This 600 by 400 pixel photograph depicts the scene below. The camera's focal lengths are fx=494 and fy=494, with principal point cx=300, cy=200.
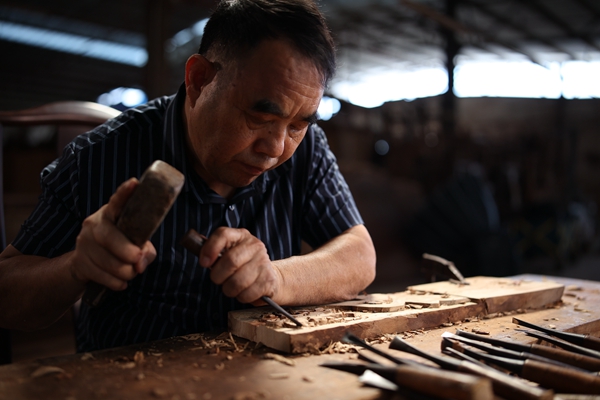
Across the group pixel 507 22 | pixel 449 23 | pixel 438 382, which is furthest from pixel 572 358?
pixel 507 22

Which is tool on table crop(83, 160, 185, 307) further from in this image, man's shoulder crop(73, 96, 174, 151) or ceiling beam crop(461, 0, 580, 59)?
ceiling beam crop(461, 0, 580, 59)

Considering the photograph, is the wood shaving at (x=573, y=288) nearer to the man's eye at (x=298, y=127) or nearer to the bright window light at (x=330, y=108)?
the man's eye at (x=298, y=127)

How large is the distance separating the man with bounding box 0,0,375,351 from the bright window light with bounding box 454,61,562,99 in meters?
13.0

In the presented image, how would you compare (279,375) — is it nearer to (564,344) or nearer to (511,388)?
(511,388)

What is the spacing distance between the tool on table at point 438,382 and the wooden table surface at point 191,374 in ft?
0.14

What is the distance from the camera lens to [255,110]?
1287 millimetres

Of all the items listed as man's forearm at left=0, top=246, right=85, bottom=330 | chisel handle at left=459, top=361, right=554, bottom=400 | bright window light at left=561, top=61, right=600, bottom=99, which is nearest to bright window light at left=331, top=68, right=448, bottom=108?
bright window light at left=561, top=61, right=600, bottom=99

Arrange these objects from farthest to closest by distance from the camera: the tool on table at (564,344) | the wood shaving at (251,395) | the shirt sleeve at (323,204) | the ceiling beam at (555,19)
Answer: the ceiling beam at (555,19) → the shirt sleeve at (323,204) → the tool on table at (564,344) → the wood shaving at (251,395)

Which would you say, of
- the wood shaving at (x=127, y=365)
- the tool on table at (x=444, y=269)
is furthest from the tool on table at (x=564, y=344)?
the wood shaving at (x=127, y=365)

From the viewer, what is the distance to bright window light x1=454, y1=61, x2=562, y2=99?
1390cm

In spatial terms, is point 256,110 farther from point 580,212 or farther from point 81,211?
point 580,212

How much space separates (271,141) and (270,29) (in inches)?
11.6

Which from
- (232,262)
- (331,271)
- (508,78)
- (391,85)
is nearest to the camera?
(232,262)

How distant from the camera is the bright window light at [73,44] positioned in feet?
34.1
